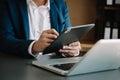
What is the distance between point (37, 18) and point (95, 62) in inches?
31.4

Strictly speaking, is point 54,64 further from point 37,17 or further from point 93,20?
point 93,20

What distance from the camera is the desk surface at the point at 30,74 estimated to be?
42.2 inches

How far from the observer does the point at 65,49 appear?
150 cm

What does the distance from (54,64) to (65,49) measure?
0.88 feet

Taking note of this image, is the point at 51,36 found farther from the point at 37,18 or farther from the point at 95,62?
the point at 37,18

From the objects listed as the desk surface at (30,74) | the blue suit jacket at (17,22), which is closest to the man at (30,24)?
the blue suit jacket at (17,22)

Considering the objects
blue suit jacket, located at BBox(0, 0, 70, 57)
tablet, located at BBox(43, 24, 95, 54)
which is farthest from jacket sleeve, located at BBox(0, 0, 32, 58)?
tablet, located at BBox(43, 24, 95, 54)

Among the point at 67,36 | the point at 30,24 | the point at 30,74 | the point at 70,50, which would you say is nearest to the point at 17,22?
the point at 30,24

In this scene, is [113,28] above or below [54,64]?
below

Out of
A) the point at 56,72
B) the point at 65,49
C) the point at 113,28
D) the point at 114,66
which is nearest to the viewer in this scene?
the point at 56,72

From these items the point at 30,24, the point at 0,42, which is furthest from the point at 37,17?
the point at 0,42

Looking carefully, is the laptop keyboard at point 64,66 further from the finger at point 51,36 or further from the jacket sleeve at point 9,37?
the jacket sleeve at point 9,37

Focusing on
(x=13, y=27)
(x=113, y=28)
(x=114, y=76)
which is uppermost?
(x=13, y=27)

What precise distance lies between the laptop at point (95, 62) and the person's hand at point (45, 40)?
130 mm
